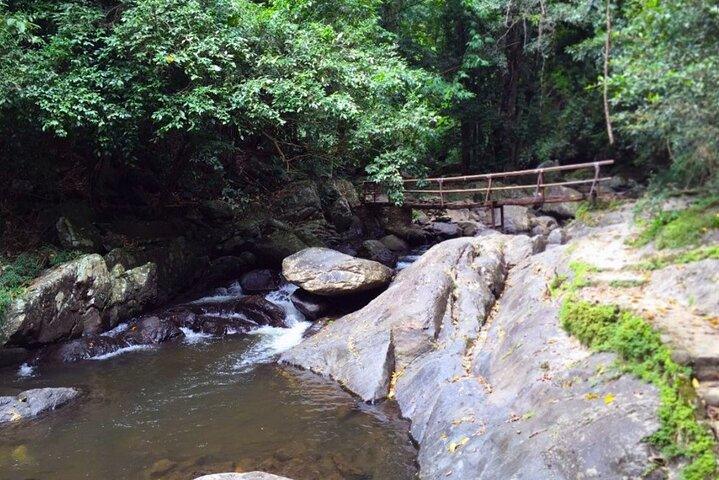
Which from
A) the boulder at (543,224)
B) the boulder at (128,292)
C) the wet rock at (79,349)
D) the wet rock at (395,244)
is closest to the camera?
the wet rock at (79,349)

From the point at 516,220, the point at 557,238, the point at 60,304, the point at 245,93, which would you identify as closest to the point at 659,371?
the point at 557,238

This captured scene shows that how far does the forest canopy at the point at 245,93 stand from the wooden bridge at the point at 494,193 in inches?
90.8

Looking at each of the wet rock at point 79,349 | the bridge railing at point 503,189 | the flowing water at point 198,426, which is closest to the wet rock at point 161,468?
the flowing water at point 198,426

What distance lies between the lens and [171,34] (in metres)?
9.38

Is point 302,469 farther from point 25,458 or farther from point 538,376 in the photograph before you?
point 25,458

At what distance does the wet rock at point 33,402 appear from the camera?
23.0 ft

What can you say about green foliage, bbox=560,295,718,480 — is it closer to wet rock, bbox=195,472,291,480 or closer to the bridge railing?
wet rock, bbox=195,472,291,480

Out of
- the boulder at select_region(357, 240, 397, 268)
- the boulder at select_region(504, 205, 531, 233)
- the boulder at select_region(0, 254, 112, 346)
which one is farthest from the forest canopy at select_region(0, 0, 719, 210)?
the boulder at select_region(504, 205, 531, 233)

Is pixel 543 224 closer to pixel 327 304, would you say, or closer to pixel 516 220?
pixel 516 220

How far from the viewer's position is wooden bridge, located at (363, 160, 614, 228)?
43.5 feet

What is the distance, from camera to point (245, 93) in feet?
32.4

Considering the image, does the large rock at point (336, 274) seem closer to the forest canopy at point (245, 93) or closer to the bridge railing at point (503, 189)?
the forest canopy at point (245, 93)

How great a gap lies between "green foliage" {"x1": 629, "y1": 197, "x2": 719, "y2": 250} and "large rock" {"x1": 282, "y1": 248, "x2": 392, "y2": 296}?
5088mm

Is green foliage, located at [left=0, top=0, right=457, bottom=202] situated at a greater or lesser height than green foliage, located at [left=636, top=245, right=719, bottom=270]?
greater
